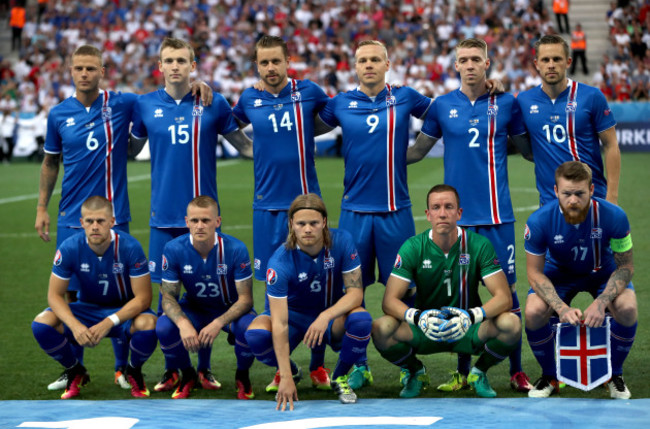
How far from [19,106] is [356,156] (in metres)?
21.9

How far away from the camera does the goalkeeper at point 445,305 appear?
5789 millimetres

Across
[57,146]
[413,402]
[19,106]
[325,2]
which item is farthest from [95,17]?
[413,402]

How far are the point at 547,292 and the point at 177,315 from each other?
87.9 inches

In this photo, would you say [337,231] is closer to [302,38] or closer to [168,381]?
[168,381]

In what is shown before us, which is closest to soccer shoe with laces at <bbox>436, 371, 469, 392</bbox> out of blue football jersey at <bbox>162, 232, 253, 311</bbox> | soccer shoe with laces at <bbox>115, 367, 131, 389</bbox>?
blue football jersey at <bbox>162, 232, 253, 311</bbox>

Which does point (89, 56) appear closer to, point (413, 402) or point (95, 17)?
point (413, 402)

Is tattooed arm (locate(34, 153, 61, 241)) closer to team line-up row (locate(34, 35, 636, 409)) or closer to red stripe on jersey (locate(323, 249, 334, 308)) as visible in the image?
team line-up row (locate(34, 35, 636, 409))

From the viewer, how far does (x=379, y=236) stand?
649 cm

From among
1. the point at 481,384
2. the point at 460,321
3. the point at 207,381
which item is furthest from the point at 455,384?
the point at 207,381

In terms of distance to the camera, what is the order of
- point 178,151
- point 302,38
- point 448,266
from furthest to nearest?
point 302,38
point 178,151
point 448,266

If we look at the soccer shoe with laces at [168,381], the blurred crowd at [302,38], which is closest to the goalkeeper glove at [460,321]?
the soccer shoe with laces at [168,381]

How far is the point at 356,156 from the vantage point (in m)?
6.53

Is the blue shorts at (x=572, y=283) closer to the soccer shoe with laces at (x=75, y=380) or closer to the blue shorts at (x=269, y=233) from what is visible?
the blue shorts at (x=269, y=233)

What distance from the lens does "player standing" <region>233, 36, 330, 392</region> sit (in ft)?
21.8
